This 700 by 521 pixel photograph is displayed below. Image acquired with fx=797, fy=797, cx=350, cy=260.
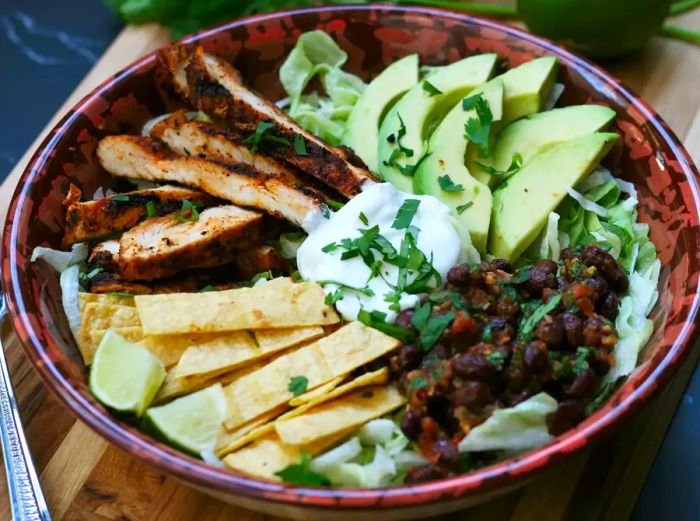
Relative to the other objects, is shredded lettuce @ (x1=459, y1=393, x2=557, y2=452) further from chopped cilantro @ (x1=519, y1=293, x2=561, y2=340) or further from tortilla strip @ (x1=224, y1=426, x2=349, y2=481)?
tortilla strip @ (x1=224, y1=426, x2=349, y2=481)

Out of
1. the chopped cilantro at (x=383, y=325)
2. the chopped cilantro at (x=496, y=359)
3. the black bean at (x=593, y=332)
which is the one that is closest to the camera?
the chopped cilantro at (x=496, y=359)

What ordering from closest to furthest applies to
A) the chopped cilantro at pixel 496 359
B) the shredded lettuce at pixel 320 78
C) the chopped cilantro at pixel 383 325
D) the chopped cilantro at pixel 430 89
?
1. the chopped cilantro at pixel 496 359
2. the chopped cilantro at pixel 383 325
3. the chopped cilantro at pixel 430 89
4. the shredded lettuce at pixel 320 78

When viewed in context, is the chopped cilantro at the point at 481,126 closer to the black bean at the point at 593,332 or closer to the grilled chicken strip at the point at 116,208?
the black bean at the point at 593,332

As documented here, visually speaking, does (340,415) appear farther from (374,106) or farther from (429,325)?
(374,106)

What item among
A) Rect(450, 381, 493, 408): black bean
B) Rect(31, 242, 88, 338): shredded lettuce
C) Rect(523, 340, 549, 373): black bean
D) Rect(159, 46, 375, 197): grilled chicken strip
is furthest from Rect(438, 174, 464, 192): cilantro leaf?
Rect(31, 242, 88, 338): shredded lettuce

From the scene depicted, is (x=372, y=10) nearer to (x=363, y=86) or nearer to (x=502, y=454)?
(x=363, y=86)

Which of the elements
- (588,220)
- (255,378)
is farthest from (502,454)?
(588,220)

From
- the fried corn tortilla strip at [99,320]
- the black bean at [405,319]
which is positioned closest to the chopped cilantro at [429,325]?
the black bean at [405,319]

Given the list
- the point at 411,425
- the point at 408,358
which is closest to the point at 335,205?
the point at 408,358
